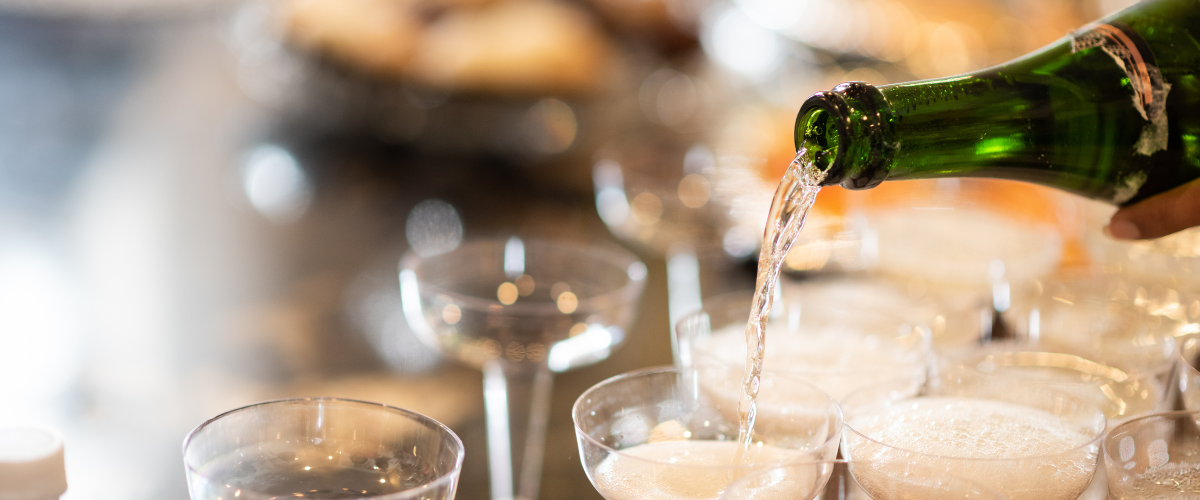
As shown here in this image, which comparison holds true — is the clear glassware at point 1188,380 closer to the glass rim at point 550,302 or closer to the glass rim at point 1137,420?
the glass rim at point 1137,420

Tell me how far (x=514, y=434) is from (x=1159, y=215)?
0.53 m

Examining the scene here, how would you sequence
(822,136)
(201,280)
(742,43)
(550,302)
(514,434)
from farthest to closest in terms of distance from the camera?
(742,43), (201,280), (514,434), (550,302), (822,136)

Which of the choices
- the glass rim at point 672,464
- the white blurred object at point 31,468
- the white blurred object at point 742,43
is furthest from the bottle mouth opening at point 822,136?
the white blurred object at point 742,43

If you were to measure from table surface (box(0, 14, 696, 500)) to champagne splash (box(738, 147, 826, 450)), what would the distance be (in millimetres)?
107

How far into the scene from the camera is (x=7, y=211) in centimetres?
127

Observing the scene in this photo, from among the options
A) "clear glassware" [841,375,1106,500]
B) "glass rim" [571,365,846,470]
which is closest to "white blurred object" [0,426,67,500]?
"glass rim" [571,365,846,470]

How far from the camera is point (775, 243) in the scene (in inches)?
20.5

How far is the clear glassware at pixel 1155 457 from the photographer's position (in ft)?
1.48

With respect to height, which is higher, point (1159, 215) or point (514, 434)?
point (1159, 215)

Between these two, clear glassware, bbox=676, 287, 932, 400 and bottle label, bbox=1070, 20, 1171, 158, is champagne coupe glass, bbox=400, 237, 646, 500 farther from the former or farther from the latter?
bottle label, bbox=1070, 20, 1171, 158

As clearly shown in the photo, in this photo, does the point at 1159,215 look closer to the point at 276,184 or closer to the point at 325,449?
the point at 325,449

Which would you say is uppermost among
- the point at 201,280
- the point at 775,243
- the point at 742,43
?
the point at 742,43

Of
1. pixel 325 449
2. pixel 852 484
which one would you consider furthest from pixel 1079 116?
pixel 325 449

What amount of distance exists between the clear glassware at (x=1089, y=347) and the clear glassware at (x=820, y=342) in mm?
27
